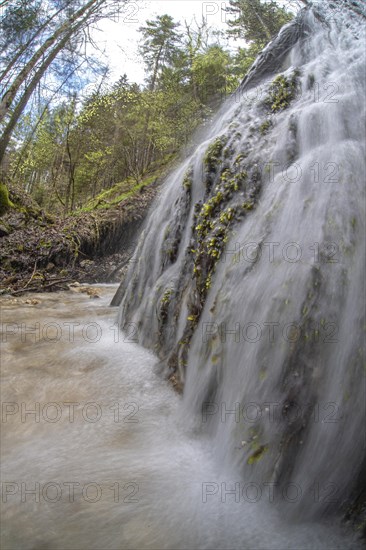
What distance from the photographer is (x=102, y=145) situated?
1842cm

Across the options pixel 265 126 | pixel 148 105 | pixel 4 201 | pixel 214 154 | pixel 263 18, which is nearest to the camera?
pixel 265 126

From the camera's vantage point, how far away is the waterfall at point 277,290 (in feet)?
5.39

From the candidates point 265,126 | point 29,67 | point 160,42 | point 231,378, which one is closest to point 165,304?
point 231,378

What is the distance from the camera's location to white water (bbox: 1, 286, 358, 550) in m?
1.43

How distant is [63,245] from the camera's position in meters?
7.92

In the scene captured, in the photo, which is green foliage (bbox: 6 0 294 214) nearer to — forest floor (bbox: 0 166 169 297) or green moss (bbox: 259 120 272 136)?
forest floor (bbox: 0 166 169 297)

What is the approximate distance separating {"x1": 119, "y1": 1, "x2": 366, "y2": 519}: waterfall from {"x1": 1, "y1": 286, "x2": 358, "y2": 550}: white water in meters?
0.15

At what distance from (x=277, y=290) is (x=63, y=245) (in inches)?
266

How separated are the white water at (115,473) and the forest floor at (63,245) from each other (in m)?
4.01

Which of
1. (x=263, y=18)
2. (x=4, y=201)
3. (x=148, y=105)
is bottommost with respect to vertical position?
(x=4, y=201)

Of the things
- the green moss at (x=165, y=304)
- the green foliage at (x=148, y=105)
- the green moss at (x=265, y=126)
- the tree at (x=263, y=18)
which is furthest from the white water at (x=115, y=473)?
the tree at (x=263, y=18)
